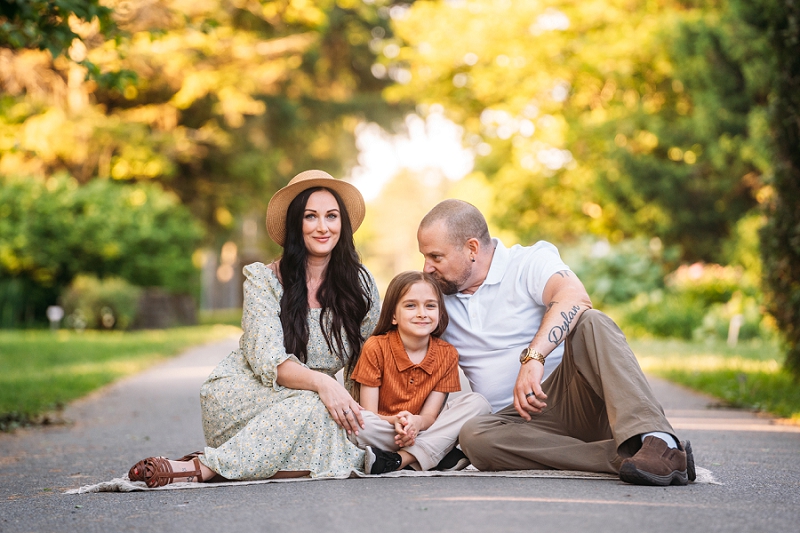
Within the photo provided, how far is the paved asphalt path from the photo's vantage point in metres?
3.53

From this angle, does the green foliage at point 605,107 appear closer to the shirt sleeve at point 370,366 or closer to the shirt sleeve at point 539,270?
the shirt sleeve at point 539,270

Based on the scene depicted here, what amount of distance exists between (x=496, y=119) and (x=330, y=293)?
67.4 ft

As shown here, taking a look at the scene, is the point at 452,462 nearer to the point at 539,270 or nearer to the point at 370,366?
the point at 370,366

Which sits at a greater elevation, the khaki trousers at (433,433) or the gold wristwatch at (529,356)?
the gold wristwatch at (529,356)

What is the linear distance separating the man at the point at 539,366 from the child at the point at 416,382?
140 mm

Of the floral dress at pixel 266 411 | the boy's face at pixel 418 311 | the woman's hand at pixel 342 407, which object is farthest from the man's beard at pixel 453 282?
the woman's hand at pixel 342 407

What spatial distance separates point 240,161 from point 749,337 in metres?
13.8

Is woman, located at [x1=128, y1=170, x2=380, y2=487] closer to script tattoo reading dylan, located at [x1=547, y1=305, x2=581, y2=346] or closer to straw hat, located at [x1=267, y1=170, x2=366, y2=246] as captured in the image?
straw hat, located at [x1=267, y1=170, x2=366, y2=246]

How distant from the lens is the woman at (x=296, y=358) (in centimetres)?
464

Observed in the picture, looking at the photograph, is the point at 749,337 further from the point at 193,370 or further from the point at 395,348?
the point at 395,348

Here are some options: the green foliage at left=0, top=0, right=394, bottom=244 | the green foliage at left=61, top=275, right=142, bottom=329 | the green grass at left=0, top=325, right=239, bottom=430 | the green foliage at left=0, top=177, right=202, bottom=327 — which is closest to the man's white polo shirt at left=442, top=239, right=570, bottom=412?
the green grass at left=0, top=325, right=239, bottom=430

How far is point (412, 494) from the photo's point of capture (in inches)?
162

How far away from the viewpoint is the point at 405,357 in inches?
192

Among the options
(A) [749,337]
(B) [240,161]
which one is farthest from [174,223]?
(A) [749,337]
